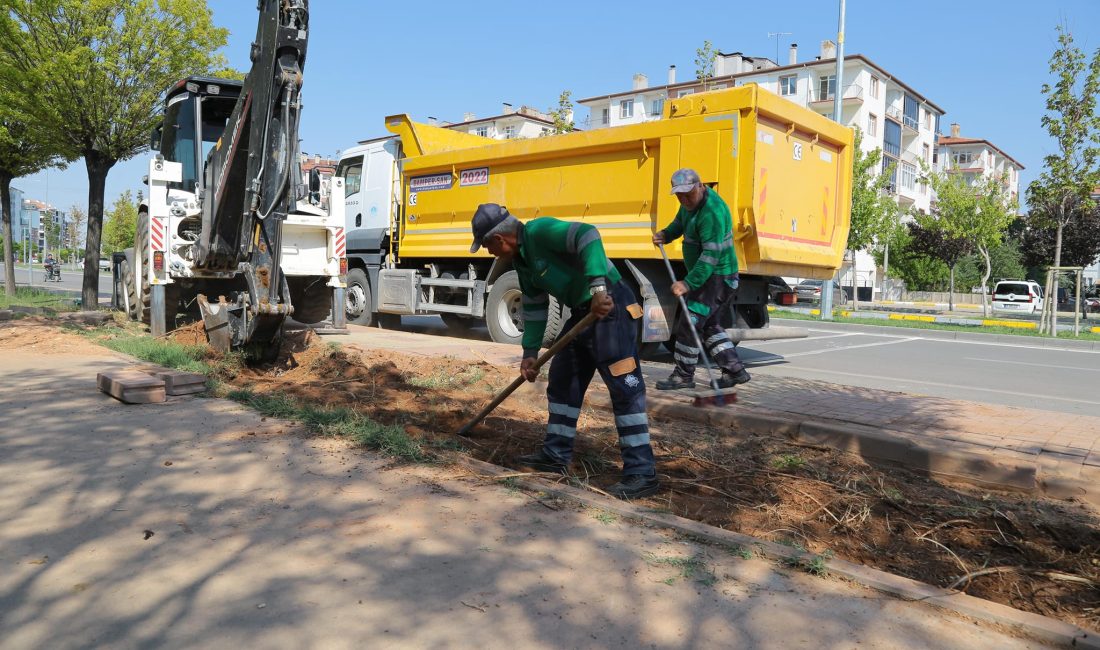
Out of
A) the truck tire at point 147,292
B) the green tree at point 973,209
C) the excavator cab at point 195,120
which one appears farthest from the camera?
the green tree at point 973,209

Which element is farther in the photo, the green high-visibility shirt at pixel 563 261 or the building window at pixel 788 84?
the building window at pixel 788 84

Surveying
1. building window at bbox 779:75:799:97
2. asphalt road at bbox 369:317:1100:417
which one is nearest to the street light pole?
asphalt road at bbox 369:317:1100:417

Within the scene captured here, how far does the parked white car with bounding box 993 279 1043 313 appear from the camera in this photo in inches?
1259

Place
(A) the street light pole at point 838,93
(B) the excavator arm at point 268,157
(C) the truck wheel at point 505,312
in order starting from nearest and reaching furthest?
(B) the excavator arm at point 268,157 < (C) the truck wheel at point 505,312 < (A) the street light pole at point 838,93

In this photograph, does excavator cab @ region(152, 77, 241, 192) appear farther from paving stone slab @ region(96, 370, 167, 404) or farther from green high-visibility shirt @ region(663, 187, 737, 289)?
green high-visibility shirt @ region(663, 187, 737, 289)

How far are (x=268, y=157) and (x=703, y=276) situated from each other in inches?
152

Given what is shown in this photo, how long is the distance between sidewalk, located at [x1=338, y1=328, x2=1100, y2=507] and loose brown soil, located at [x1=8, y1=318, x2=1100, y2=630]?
0.43 ft

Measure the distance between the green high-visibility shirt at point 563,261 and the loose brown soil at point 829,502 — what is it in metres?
Result: 1.04

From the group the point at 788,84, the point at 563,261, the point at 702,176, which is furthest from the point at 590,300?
the point at 788,84

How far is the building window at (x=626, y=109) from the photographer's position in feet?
193

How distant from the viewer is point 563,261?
4.18 metres

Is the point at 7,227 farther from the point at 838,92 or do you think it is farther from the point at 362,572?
the point at 838,92

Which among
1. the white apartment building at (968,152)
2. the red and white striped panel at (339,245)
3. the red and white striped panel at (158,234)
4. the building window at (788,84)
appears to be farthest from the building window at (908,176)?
the red and white striped panel at (158,234)

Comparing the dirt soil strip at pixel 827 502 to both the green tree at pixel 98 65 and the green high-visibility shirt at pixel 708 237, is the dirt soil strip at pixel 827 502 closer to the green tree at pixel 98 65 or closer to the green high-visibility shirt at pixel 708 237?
the green high-visibility shirt at pixel 708 237
